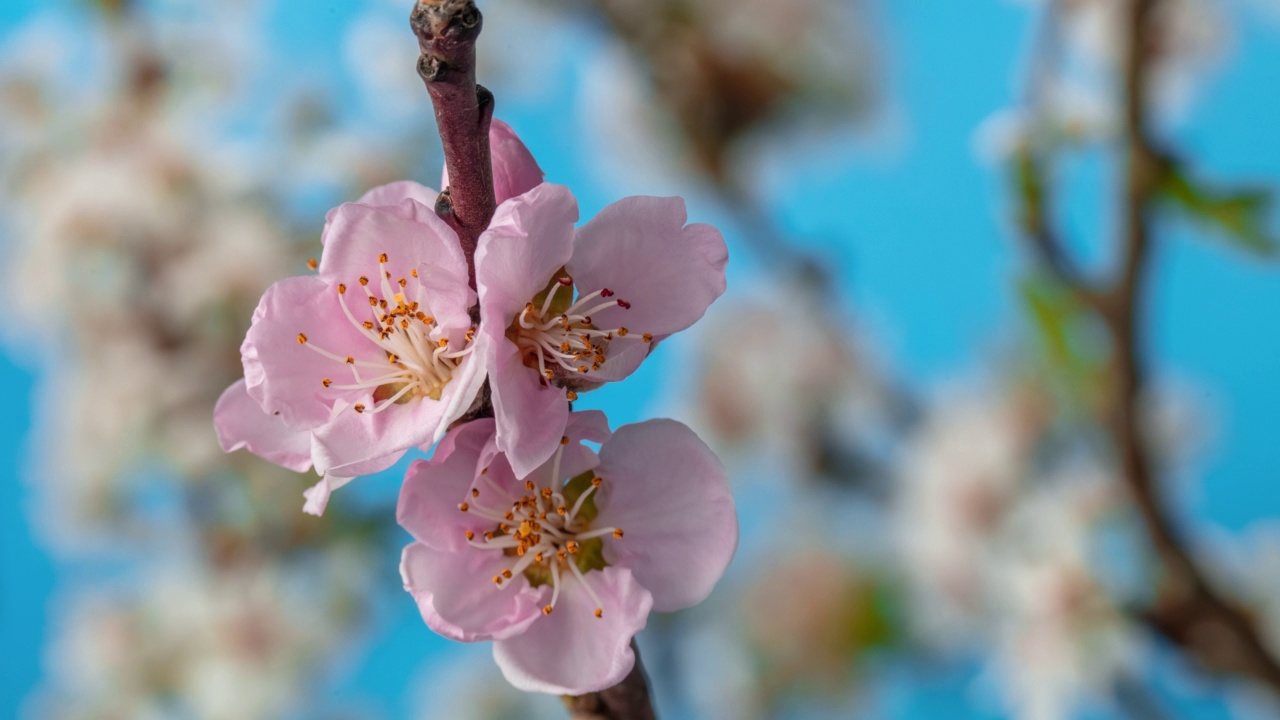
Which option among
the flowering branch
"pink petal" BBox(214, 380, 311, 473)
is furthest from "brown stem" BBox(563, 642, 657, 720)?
"pink petal" BBox(214, 380, 311, 473)

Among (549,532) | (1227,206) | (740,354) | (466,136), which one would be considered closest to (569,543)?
(549,532)

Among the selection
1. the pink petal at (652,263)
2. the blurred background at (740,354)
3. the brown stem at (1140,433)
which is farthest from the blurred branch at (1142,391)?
the pink petal at (652,263)

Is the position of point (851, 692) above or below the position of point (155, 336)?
above

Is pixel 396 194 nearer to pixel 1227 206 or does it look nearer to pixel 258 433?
pixel 258 433

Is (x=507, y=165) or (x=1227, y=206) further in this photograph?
(x=1227, y=206)

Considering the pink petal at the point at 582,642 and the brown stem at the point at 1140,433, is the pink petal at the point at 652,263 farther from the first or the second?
the brown stem at the point at 1140,433

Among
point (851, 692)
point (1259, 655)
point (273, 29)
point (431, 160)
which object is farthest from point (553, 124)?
point (1259, 655)

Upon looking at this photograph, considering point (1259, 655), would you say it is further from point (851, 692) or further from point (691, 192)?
point (691, 192)
